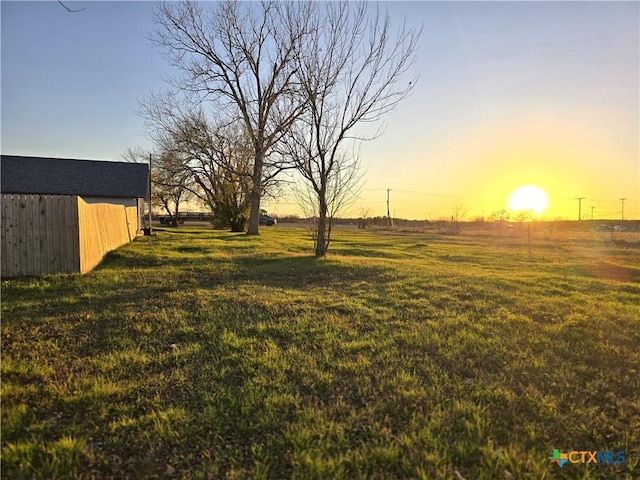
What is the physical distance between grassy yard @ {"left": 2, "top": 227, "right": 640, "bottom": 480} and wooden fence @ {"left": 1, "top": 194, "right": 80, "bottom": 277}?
50.7 inches

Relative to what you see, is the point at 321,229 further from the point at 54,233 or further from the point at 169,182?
the point at 169,182

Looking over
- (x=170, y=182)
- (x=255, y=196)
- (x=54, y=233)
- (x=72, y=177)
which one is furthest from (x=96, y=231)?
(x=170, y=182)

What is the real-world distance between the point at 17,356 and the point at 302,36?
10205mm

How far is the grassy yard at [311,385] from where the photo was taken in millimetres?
2254

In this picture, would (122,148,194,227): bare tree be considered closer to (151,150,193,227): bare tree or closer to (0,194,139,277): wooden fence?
(151,150,193,227): bare tree

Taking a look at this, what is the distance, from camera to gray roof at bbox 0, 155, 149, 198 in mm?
22422

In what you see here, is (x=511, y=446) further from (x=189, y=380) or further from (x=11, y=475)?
(x=11, y=475)

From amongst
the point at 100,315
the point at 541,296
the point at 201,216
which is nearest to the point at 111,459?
the point at 100,315

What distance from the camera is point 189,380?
127 inches

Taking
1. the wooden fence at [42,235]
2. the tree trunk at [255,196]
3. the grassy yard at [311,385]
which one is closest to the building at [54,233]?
the wooden fence at [42,235]

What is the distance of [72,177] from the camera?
2380 cm

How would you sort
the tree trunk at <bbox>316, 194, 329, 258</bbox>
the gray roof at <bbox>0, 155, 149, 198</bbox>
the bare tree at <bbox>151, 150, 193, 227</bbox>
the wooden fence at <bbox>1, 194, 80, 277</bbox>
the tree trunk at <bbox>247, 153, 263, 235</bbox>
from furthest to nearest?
the bare tree at <bbox>151, 150, 193, 227</bbox>
the gray roof at <bbox>0, 155, 149, 198</bbox>
the tree trunk at <bbox>247, 153, 263, 235</bbox>
the tree trunk at <bbox>316, 194, 329, 258</bbox>
the wooden fence at <bbox>1, 194, 80, 277</bbox>

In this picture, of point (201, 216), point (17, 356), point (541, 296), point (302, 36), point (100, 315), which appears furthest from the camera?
point (201, 216)

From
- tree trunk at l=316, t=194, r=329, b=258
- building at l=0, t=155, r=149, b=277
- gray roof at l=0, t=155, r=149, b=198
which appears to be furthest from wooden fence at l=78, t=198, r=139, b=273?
Answer: gray roof at l=0, t=155, r=149, b=198
